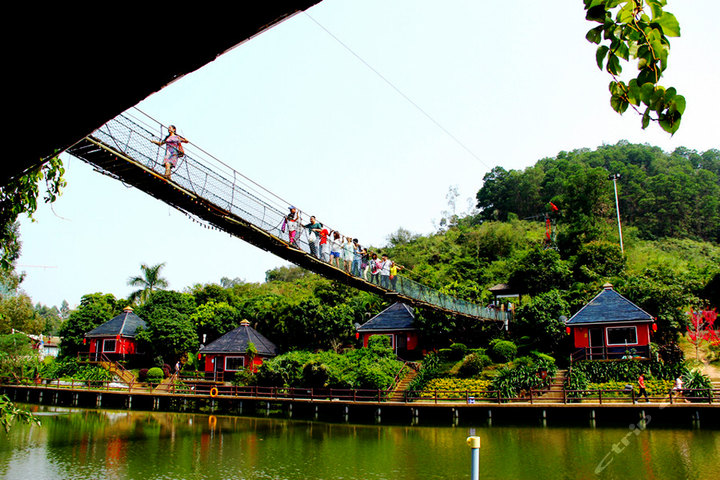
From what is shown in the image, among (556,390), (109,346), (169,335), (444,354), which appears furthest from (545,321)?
(109,346)

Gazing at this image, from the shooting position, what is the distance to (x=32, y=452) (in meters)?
15.6

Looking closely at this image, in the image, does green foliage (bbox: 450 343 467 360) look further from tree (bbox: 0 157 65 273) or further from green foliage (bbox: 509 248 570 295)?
tree (bbox: 0 157 65 273)

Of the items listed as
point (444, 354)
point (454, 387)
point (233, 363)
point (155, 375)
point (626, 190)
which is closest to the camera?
point (454, 387)

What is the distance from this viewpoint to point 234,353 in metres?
31.5

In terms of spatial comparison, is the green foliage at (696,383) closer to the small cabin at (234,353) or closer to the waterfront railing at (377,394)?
the waterfront railing at (377,394)

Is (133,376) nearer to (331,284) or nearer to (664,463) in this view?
(331,284)

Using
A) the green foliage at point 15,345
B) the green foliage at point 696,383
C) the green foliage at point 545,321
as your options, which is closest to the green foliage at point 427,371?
the green foliage at point 545,321

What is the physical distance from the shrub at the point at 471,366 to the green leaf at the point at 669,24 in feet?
78.7

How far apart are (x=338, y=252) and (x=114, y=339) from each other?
24.2 meters

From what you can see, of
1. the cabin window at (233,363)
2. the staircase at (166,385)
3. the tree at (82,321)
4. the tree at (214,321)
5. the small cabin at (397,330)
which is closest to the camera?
the staircase at (166,385)

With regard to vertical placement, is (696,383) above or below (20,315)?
below

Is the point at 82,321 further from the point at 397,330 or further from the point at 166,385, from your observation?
the point at 397,330

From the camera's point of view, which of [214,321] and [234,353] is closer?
[234,353]

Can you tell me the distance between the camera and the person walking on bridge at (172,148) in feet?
36.7
